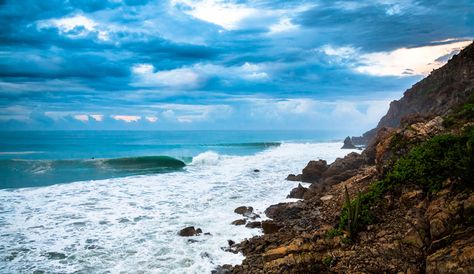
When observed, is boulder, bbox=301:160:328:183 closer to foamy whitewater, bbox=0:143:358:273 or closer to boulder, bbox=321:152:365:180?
boulder, bbox=321:152:365:180

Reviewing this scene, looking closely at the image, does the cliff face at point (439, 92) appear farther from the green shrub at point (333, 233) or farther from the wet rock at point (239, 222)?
the wet rock at point (239, 222)

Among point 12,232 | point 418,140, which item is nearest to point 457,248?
point 418,140

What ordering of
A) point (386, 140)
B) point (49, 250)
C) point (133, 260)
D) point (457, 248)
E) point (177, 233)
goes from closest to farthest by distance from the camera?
1. point (457, 248)
2. point (133, 260)
3. point (49, 250)
4. point (177, 233)
5. point (386, 140)

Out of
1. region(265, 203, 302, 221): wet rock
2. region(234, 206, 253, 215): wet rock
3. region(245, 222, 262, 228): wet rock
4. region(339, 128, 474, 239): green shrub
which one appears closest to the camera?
region(339, 128, 474, 239): green shrub

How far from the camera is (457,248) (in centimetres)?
658

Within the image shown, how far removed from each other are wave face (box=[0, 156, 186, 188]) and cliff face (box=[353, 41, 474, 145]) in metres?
25.5

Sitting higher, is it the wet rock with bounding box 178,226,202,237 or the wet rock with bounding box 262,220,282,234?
the wet rock with bounding box 262,220,282,234

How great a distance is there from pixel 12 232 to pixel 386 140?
17182 mm

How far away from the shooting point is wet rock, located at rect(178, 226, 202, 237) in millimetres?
12837

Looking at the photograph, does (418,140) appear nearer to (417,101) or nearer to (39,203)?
(39,203)

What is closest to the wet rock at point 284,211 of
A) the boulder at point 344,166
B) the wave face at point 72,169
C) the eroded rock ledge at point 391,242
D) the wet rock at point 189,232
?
the eroded rock ledge at point 391,242

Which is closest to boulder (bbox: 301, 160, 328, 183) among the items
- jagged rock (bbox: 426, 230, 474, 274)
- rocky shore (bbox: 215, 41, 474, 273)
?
rocky shore (bbox: 215, 41, 474, 273)

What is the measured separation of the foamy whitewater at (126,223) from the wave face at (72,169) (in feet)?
17.5

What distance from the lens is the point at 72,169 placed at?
1372 inches
